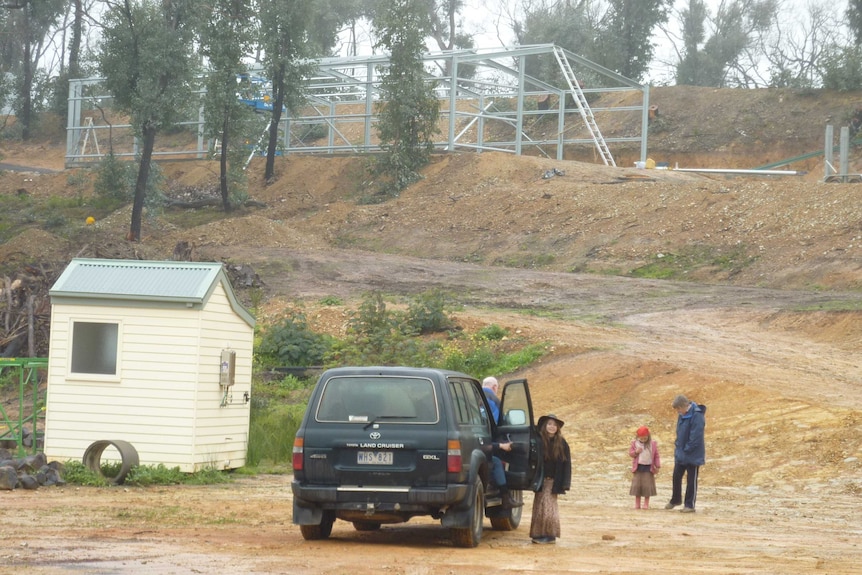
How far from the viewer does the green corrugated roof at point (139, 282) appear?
16469 mm

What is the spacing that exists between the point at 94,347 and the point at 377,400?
774cm

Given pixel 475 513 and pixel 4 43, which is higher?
pixel 4 43

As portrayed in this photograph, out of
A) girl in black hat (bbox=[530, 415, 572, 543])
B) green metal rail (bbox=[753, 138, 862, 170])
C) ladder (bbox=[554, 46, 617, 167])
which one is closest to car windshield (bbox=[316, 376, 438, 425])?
girl in black hat (bbox=[530, 415, 572, 543])

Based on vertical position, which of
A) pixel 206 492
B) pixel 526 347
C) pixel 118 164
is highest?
pixel 118 164

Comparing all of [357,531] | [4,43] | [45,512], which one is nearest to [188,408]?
[45,512]

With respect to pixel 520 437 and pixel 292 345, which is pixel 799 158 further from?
pixel 520 437

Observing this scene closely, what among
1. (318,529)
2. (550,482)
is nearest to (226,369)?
(318,529)

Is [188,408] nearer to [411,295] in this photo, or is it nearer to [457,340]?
[457,340]

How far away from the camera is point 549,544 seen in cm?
1122

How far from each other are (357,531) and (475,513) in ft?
6.32

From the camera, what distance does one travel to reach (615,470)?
19312 mm

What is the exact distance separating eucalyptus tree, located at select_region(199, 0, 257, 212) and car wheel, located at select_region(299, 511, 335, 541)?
119 feet

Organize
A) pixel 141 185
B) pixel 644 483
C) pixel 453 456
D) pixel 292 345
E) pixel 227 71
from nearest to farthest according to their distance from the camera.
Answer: pixel 453 456
pixel 644 483
pixel 292 345
pixel 141 185
pixel 227 71

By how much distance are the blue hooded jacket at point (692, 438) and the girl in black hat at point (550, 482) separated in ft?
12.4
